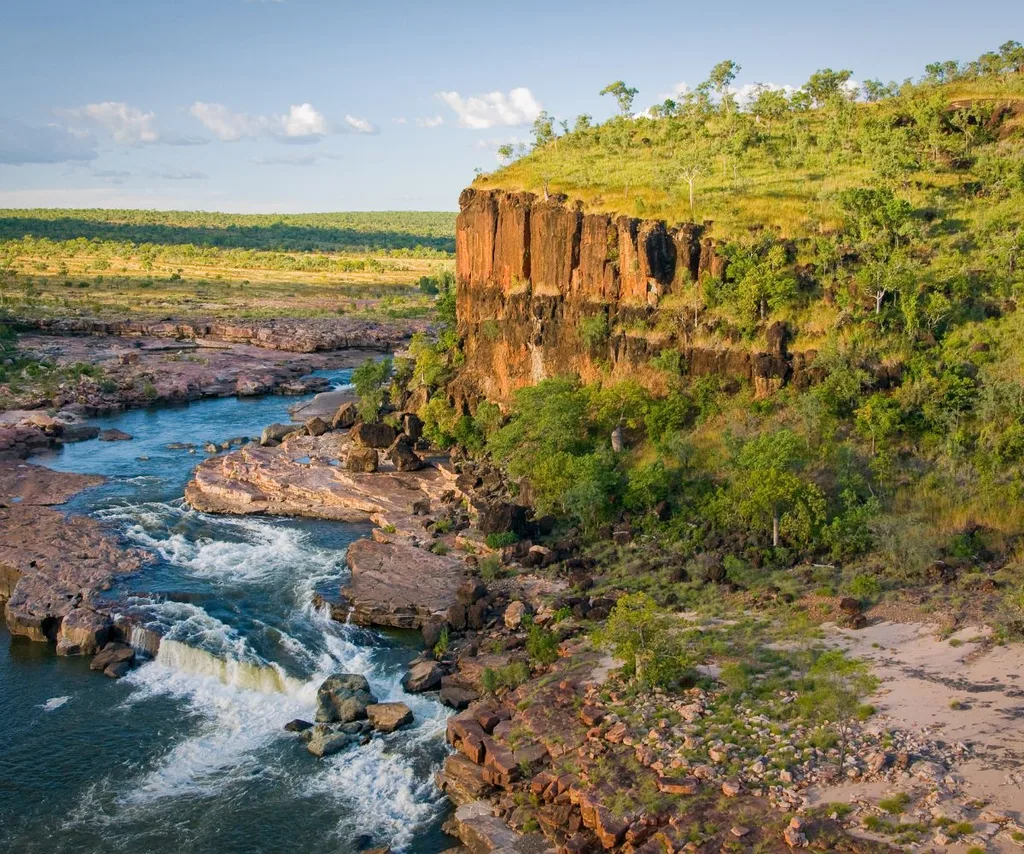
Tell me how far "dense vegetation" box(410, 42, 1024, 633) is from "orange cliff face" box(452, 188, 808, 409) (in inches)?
30.0

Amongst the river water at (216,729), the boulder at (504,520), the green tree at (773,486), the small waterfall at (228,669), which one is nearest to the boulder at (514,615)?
the river water at (216,729)

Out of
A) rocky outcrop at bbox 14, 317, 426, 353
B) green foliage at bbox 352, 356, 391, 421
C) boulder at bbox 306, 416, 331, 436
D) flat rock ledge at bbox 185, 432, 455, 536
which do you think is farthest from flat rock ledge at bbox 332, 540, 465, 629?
rocky outcrop at bbox 14, 317, 426, 353

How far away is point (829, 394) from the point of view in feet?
145

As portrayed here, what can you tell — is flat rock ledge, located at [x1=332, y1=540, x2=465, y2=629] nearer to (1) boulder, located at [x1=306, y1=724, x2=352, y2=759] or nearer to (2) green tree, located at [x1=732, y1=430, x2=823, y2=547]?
(1) boulder, located at [x1=306, y1=724, x2=352, y2=759]

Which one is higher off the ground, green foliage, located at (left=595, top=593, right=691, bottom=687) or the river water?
green foliage, located at (left=595, top=593, right=691, bottom=687)

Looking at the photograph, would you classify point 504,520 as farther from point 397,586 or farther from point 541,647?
point 541,647

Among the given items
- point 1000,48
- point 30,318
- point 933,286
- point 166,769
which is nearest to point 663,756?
point 166,769

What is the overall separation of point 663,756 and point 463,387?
35944 mm

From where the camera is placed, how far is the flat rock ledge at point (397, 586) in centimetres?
3869

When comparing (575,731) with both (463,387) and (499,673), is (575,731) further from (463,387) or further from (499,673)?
(463,387)

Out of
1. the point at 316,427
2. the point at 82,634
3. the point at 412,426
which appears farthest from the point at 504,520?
the point at 316,427

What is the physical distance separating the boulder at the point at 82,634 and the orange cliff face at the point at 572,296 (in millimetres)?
26602

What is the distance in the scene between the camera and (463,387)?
5988 centimetres

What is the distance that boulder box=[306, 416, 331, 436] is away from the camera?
201 ft
